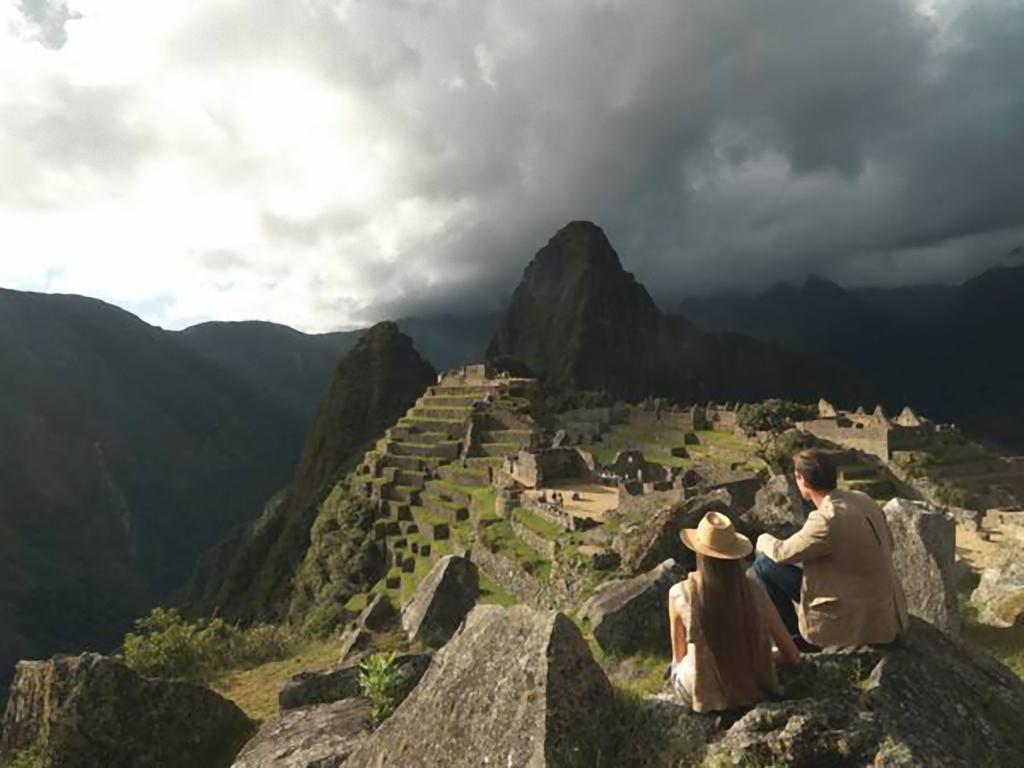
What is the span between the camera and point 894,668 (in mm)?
4047

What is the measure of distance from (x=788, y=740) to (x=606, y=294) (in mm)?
176709

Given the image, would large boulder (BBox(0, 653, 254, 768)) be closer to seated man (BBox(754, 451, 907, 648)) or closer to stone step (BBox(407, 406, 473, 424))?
seated man (BBox(754, 451, 907, 648))

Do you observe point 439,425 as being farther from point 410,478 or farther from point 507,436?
point 507,436

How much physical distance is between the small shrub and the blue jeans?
3358 millimetres

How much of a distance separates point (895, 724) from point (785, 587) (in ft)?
4.78

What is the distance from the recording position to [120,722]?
7.58 metres

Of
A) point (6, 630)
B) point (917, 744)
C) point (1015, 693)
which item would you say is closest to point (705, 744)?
point (917, 744)

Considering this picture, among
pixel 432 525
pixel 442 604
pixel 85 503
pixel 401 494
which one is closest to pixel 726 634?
pixel 442 604

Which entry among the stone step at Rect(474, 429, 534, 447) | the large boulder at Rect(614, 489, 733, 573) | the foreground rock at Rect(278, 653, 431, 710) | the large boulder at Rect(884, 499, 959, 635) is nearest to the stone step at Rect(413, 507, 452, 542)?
the stone step at Rect(474, 429, 534, 447)

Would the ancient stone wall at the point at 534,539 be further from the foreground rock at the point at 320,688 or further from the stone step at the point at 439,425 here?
the stone step at the point at 439,425

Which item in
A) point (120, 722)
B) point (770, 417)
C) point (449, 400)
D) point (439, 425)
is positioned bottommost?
point (120, 722)

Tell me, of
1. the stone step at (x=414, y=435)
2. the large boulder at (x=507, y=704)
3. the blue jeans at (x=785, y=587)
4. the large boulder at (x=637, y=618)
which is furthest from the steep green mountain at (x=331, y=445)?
the blue jeans at (x=785, y=587)

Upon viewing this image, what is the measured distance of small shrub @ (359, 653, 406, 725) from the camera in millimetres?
5723

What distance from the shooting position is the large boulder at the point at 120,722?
747 centimetres
